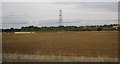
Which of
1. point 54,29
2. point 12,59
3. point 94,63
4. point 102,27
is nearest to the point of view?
point 94,63

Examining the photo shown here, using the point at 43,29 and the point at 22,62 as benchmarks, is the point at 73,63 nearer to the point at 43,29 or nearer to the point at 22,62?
the point at 22,62

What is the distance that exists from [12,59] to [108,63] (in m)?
4.28

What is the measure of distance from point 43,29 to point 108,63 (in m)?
58.8

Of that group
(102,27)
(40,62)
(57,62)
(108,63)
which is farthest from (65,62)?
(102,27)

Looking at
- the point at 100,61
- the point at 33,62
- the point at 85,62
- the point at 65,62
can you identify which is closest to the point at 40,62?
the point at 33,62

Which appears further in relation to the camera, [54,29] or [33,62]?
[54,29]

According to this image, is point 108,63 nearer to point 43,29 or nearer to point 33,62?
point 33,62

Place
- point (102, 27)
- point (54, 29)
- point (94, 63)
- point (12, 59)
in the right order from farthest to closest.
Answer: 1. point (54, 29)
2. point (102, 27)
3. point (12, 59)
4. point (94, 63)

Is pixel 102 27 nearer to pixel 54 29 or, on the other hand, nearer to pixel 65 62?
pixel 54 29

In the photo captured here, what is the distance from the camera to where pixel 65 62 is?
32.0 ft

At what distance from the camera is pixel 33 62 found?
9930 mm

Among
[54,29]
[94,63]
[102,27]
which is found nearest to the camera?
[94,63]

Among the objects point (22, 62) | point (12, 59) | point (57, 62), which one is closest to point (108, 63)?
→ point (57, 62)

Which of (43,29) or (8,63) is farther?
(43,29)
